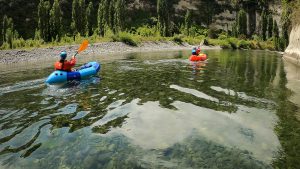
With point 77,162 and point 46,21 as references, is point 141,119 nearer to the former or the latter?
point 77,162

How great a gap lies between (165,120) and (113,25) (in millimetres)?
57950

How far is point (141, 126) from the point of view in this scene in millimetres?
9906

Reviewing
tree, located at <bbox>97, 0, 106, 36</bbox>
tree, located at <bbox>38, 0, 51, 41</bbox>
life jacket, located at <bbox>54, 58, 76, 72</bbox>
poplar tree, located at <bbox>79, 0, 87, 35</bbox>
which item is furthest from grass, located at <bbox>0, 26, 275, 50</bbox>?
life jacket, located at <bbox>54, 58, 76, 72</bbox>

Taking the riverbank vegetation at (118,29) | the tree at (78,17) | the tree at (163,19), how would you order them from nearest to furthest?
the riverbank vegetation at (118,29) < the tree at (78,17) < the tree at (163,19)

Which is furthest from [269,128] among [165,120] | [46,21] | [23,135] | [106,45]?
[46,21]

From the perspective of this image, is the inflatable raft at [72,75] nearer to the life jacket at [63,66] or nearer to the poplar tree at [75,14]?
the life jacket at [63,66]

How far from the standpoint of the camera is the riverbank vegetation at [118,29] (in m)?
52.2

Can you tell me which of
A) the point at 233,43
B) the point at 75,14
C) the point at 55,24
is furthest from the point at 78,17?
the point at 233,43

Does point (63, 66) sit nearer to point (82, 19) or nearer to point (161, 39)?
point (161, 39)

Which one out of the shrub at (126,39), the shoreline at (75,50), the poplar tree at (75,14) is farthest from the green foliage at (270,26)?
the poplar tree at (75,14)

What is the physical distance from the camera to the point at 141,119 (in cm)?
1066

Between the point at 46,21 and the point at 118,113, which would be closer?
the point at 118,113

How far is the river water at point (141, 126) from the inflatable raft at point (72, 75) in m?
0.84

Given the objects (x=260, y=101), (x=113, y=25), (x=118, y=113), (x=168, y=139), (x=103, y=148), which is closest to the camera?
(x=103, y=148)
